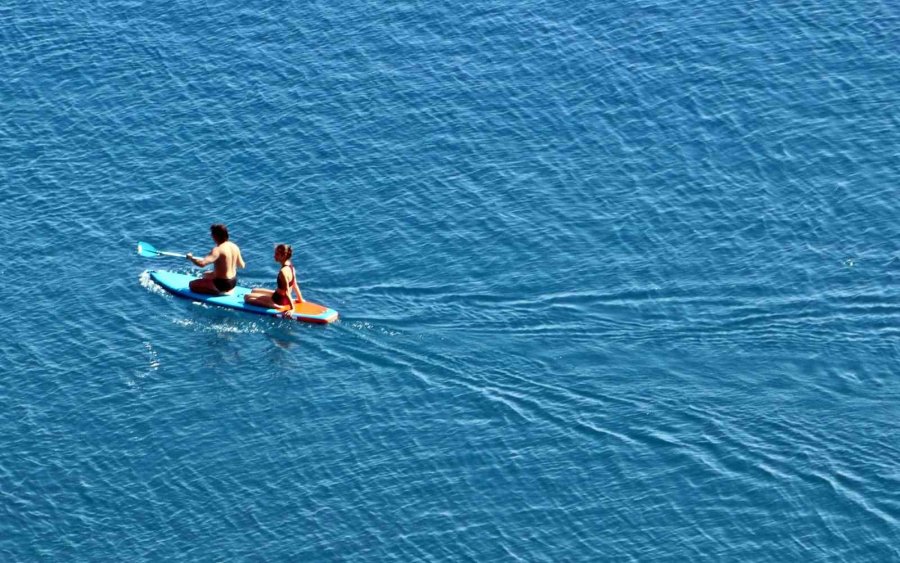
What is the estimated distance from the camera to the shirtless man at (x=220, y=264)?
58375mm

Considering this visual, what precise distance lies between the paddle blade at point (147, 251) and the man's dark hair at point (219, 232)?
10.3 ft

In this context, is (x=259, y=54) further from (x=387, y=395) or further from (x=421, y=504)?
(x=421, y=504)

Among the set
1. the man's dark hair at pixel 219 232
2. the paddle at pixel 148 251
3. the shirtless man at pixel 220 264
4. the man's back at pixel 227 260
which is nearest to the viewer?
the man's dark hair at pixel 219 232

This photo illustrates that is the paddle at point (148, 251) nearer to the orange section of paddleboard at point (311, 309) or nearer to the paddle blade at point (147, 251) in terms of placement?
the paddle blade at point (147, 251)

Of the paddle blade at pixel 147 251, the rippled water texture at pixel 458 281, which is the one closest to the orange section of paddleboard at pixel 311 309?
the rippled water texture at pixel 458 281

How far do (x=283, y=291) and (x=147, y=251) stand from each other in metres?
6.07

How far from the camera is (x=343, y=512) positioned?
165ft

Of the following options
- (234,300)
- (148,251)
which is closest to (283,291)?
(234,300)

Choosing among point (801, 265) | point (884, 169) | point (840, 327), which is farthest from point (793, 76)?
point (840, 327)

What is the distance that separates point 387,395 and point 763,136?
2126 cm

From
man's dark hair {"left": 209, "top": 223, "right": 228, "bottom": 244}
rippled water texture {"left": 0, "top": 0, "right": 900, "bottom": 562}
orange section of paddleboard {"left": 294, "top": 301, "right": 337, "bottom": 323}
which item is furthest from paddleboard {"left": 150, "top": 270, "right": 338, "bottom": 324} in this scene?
man's dark hair {"left": 209, "top": 223, "right": 228, "bottom": 244}

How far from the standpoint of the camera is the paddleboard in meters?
57.5

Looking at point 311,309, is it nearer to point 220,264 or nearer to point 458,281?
point 220,264

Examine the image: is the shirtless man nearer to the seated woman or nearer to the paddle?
the seated woman
